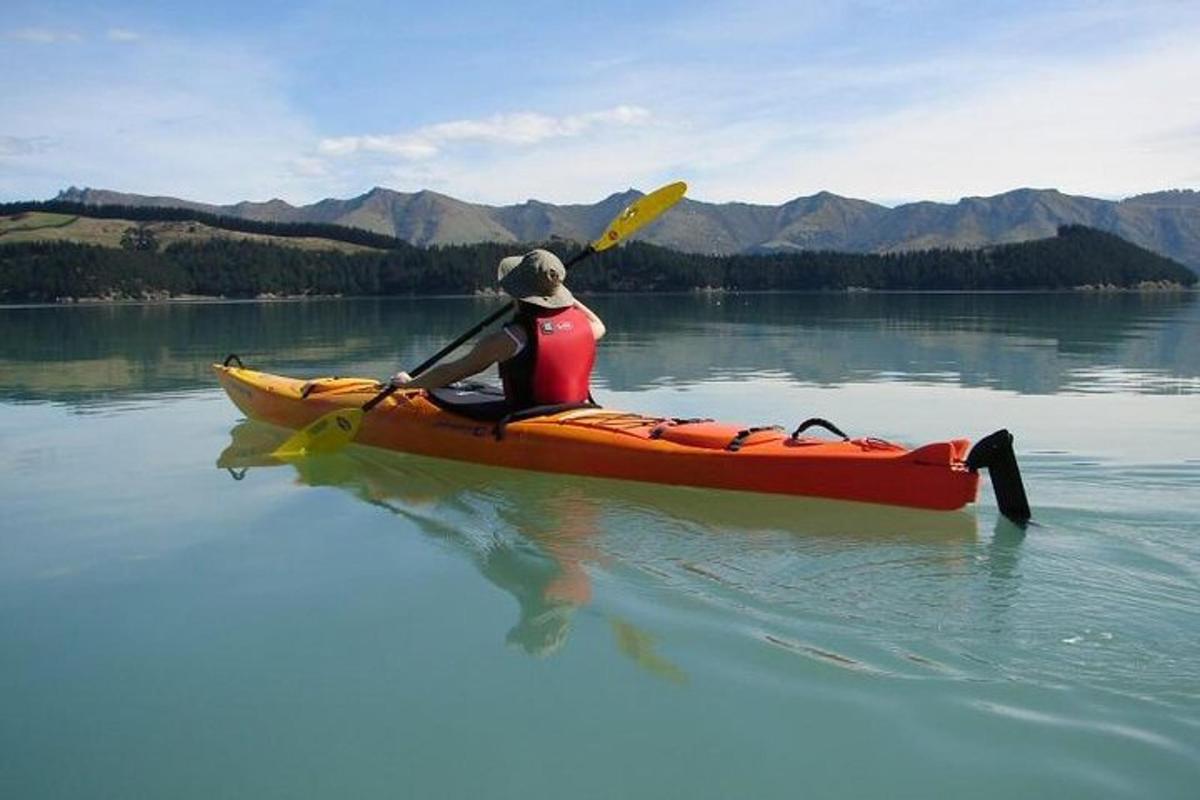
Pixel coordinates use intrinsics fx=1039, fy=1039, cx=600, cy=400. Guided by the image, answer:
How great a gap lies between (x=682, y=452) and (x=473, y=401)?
3.03 metres

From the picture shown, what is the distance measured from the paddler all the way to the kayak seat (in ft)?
0.71

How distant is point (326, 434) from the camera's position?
11.8m

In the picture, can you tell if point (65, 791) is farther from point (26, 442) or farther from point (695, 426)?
point (26, 442)

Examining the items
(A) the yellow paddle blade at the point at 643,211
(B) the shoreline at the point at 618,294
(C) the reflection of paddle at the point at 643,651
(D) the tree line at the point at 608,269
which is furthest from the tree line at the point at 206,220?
(C) the reflection of paddle at the point at 643,651

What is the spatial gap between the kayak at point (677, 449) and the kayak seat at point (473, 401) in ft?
0.04

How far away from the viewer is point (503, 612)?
6.39 m

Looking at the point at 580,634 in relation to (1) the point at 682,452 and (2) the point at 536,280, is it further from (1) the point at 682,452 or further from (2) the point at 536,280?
(2) the point at 536,280

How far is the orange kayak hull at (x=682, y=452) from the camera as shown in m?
7.70

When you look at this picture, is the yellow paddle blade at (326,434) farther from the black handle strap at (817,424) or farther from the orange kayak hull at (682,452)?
the black handle strap at (817,424)

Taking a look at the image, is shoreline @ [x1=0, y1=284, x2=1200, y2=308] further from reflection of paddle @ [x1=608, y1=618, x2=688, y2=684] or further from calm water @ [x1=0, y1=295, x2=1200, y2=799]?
reflection of paddle @ [x1=608, y1=618, x2=688, y2=684]

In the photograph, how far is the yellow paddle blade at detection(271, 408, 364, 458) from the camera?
38.0 ft

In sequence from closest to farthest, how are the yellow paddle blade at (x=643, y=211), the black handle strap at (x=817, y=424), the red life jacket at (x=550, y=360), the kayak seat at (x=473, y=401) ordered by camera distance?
the black handle strap at (x=817, y=424), the red life jacket at (x=550, y=360), the kayak seat at (x=473, y=401), the yellow paddle blade at (x=643, y=211)

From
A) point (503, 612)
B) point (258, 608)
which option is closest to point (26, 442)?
point (258, 608)

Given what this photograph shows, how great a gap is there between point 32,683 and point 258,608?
1.41 metres
